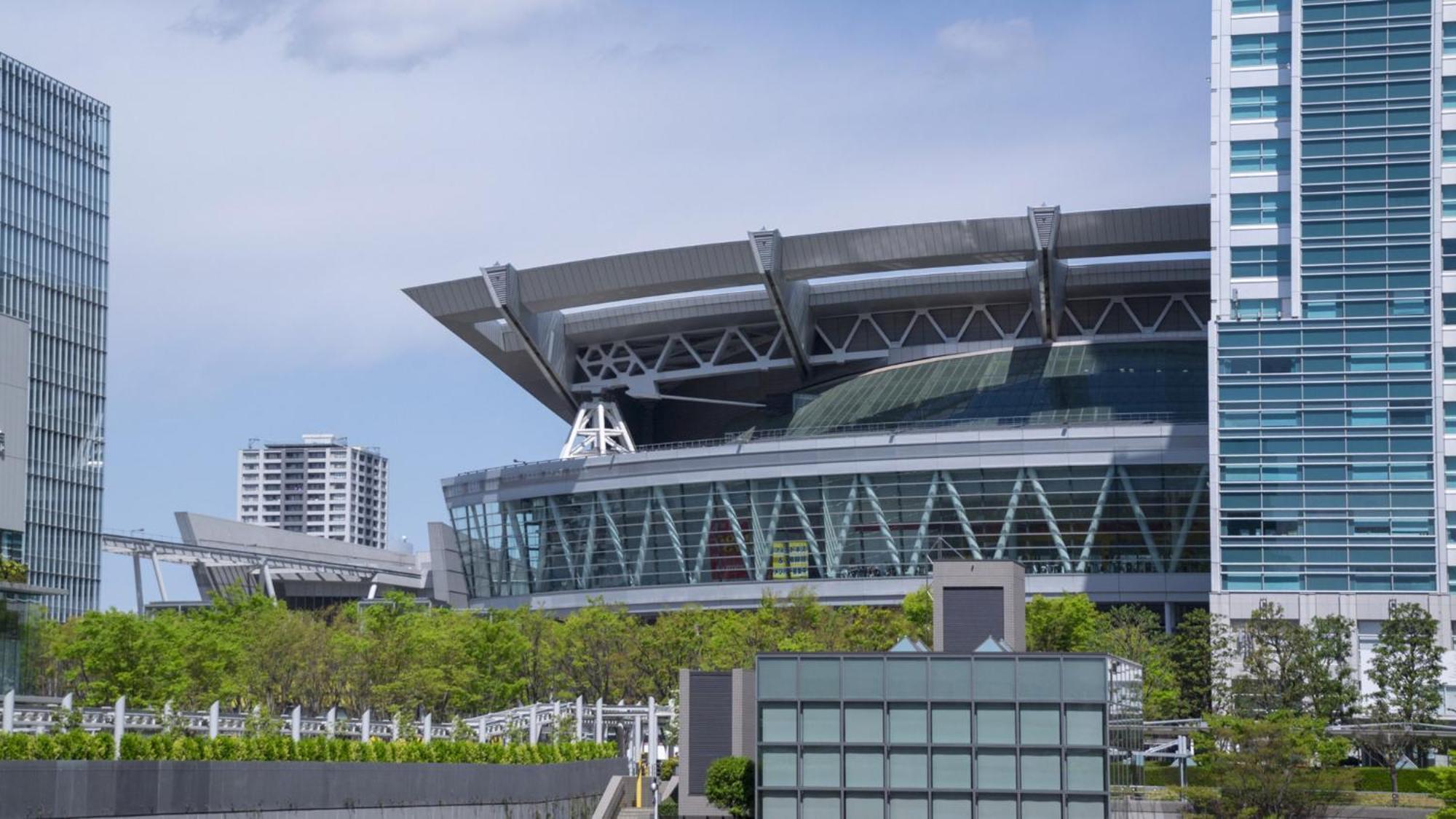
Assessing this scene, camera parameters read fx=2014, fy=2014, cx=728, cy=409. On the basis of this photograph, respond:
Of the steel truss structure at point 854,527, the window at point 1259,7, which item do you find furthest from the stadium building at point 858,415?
the window at point 1259,7

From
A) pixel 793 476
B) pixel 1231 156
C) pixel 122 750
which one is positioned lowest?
pixel 122 750

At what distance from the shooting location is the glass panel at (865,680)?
48.1 m

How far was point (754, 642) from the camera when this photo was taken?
91562mm

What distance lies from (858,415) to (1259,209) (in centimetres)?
2893

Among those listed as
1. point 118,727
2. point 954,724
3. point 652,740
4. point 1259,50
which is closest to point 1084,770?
point 954,724

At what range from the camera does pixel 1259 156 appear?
98.6 metres

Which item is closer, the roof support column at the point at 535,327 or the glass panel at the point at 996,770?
the glass panel at the point at 996,770

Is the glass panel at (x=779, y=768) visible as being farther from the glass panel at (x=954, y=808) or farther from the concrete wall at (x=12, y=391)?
the concrete wall at (x=12, y=391)

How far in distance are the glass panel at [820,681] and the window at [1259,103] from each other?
5883cm

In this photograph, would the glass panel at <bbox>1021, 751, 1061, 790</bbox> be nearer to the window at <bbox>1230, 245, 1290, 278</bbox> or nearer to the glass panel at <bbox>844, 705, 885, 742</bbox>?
the glass panel at <bbox>844, 705, 885, 742</bbox>

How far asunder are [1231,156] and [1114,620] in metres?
23.5

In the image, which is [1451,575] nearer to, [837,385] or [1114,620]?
[1114,620]

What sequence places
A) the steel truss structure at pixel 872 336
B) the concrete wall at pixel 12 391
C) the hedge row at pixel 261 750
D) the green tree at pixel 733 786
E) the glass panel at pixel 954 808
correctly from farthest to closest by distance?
1. the steel truss structure at pixel 872 336
2. the concrete wall at pixel 12 391
3. the green tree at pixel 733 786
4. the glass panel at pixel 954 808
5. the hedge row at pixel 261 750

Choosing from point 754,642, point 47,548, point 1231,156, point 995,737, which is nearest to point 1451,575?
point 1231,156
